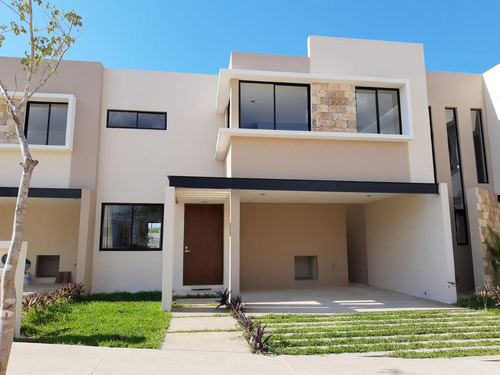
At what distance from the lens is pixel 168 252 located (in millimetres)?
8680

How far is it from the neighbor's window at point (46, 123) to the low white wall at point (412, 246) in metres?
10.8

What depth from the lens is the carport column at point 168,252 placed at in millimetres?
8461

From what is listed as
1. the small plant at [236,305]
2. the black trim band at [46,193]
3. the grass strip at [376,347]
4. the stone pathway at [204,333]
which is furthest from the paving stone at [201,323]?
the black trim band at [46,193]

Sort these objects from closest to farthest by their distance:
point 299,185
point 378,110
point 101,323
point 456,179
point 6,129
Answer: point 101,323 → point 299,185 → point 378,110 → point 6,129 → point 456,179

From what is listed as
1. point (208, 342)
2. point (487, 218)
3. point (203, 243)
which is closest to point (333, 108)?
point (487, 218)

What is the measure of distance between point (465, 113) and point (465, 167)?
77.5 inches

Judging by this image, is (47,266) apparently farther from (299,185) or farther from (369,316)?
(369,316)

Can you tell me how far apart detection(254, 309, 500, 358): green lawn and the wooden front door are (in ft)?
16.2

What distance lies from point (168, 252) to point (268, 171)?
130 inches

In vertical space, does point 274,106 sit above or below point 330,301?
above

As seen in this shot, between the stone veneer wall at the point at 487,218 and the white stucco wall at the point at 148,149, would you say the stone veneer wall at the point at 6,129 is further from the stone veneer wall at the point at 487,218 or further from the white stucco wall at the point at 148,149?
the stone veneer wall at the point at 487,218

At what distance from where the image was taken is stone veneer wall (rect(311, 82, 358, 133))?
412 inches

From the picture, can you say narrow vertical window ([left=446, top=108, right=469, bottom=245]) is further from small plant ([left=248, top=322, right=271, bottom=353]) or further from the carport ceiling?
small plant ([left=248, top=322, right=271, bottom=353])

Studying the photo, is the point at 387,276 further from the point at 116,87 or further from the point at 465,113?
the point at 116,87
